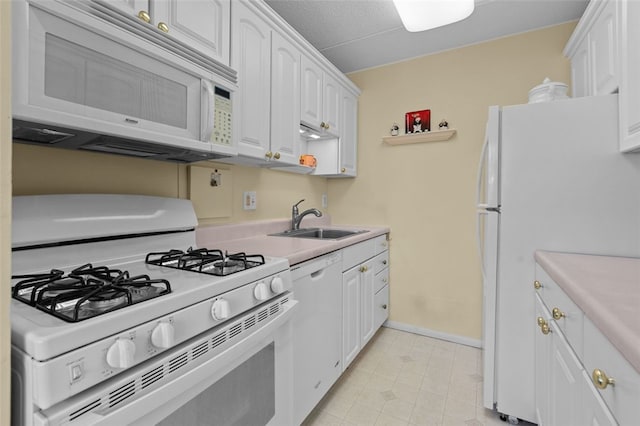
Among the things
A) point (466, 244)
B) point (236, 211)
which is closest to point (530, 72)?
point (466, 244)

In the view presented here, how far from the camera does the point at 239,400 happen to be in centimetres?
97

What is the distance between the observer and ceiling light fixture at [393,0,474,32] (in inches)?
61.1

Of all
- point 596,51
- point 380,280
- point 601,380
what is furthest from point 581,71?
point 601,380

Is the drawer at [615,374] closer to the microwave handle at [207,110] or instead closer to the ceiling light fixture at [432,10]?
the microwave handle at [207,110]

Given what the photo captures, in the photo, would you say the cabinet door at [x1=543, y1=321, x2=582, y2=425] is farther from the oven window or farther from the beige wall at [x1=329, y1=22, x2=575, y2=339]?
the beige wall at [x1=329, y1=22, x2=575, y2=339]

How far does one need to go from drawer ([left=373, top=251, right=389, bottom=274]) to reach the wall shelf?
984 millimetres

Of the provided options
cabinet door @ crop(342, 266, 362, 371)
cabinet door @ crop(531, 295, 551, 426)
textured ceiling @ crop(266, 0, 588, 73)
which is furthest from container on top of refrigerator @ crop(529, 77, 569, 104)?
cabinet door @ crop(342, 266, 362, 371)

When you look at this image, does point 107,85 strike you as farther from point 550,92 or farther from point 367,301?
point 550,92

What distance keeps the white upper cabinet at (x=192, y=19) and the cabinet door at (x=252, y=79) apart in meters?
0.07

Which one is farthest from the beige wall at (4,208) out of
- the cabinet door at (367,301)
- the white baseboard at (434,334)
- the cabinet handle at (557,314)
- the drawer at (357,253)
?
the white baseboard at (434,334)

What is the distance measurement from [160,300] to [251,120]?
3.63 feet

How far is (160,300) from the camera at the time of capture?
737mm

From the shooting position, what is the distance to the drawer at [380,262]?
2.37 metres

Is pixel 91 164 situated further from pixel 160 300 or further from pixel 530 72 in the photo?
pixel 530 72
